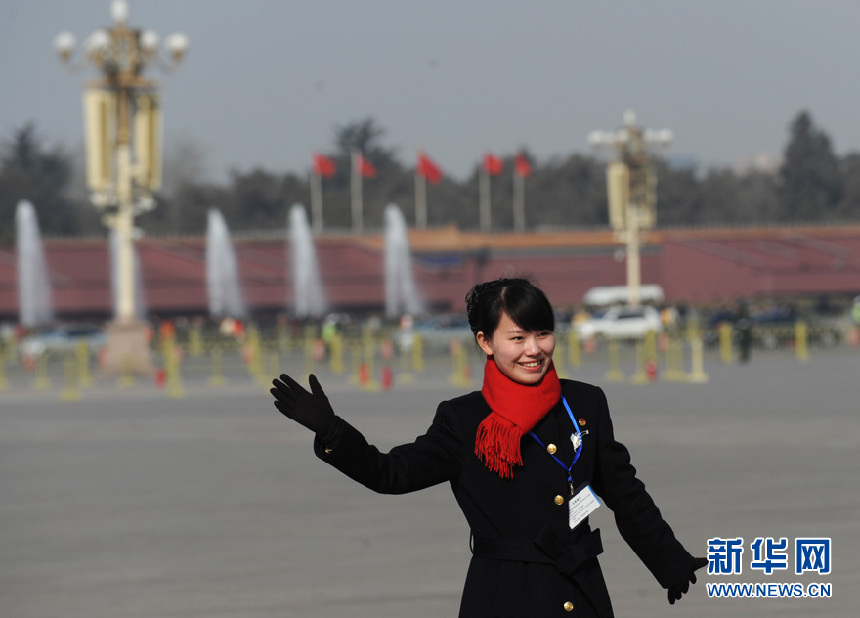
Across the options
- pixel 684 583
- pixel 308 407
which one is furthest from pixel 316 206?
pixel 308 407

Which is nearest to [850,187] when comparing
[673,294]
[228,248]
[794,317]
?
[673,294]

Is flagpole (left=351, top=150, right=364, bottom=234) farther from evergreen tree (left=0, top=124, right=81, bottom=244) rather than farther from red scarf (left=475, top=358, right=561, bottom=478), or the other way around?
red scarf (left=475, top=358, right=561, bottom=478)

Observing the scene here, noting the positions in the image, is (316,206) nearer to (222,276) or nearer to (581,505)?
(222,276)

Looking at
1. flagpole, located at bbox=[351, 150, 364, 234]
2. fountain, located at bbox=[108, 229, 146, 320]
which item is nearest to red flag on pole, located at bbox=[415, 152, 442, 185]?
flagpole, located at bbox=[351, 150, 364, 234]

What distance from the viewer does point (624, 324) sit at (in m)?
57.5

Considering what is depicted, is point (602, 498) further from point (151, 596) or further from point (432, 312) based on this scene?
point (432, 312)

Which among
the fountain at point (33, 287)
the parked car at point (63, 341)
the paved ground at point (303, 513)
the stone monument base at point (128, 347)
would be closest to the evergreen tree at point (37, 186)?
the fountain at point (33, 287)

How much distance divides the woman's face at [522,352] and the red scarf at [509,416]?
23mm

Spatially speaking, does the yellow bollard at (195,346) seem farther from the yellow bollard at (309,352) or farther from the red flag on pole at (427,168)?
the red flag on pole at (427,168)

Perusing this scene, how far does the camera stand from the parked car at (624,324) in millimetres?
56938

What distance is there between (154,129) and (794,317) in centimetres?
2469

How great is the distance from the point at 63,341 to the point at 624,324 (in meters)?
18.9

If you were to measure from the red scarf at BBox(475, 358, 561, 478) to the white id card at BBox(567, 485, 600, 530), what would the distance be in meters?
0.18

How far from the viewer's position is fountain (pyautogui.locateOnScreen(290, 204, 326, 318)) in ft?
255
